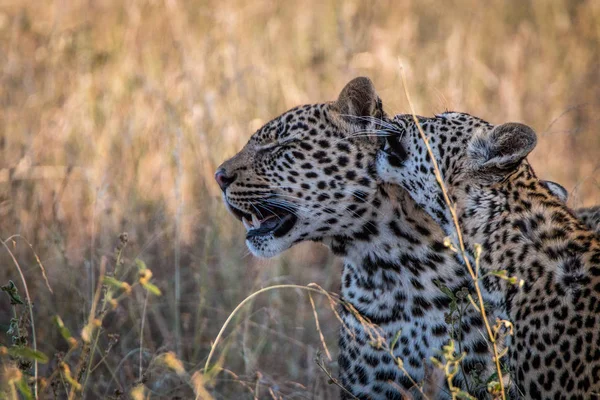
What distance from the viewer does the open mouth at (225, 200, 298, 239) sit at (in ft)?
17.4

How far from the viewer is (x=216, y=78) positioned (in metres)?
8.31

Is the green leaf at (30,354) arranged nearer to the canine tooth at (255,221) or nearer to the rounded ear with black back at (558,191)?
the canine tooth at (255,221)

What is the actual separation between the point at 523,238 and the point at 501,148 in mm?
431

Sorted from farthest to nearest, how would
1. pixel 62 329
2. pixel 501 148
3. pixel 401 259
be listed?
pixel 401 259 → pixel 501 148 → pixel 62 329

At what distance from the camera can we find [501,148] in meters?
4.45

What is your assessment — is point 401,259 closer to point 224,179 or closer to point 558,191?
point 558,191

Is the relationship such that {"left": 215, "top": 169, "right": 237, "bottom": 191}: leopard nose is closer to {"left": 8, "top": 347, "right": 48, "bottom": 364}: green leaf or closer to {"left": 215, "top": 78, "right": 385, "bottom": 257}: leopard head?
{"left": 215, "top": 78, "right": 385, "bottom": 257}: leopard head

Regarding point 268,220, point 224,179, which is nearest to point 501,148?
point 268,220

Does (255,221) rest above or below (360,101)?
below

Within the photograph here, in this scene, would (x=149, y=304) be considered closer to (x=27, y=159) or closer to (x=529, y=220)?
(x=27, y=159)

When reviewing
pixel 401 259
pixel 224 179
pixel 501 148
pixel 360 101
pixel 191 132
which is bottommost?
pixel 401 259

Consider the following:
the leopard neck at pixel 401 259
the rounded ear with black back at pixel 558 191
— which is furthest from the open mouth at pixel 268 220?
the rounded ear with black back at pixel 558 191

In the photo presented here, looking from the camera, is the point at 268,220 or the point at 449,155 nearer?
the point at 449,155

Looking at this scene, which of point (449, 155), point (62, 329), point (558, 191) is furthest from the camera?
point (558, 191)
